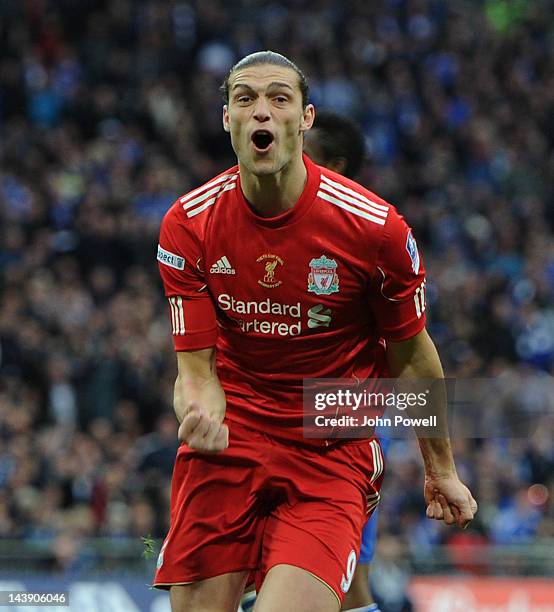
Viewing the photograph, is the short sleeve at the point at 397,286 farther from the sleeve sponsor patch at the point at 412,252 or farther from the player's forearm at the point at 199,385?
the player's forearm at the point at 199,385

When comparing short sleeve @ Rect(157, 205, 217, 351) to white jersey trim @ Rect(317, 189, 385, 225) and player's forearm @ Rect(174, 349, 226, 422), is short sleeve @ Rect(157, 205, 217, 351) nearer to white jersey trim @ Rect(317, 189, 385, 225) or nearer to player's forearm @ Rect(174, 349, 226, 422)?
player's forearm @ Rect(174, 349, 226, 422)

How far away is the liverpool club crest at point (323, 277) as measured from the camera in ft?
16.3

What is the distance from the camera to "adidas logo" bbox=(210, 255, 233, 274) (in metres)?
5.00

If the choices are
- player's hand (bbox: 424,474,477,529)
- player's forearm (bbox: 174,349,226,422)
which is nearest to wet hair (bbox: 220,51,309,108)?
player's forearm (bbox: 174,349,226,422)

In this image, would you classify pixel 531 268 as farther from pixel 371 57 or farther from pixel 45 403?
pixel 45 403

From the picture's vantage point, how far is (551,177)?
59.9ft

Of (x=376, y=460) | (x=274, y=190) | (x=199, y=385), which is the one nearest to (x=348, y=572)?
(x=376, y=460)

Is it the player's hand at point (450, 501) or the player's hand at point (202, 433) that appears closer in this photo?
the player's hand at point (202, 433)

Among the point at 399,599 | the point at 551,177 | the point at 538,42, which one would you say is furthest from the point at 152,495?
the point at 538,42

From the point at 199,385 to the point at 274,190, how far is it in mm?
768

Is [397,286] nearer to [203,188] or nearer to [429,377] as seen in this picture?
[429,377]

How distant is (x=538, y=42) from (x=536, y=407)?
8640 millimetres

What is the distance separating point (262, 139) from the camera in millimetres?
4906

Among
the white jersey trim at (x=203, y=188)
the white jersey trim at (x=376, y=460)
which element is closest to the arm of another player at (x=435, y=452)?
the white jersey trim at (x=376, y=460)
